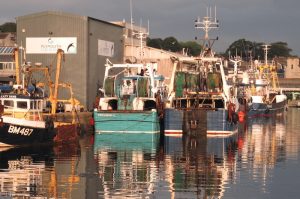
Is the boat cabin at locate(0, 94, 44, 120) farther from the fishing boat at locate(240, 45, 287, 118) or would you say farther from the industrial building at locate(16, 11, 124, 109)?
the fishing boat at locate(240, 45, 287, 118)

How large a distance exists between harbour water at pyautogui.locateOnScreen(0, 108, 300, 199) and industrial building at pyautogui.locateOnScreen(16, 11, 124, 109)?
1146cm

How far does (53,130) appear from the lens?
120ft

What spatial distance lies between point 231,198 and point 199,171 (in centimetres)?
593

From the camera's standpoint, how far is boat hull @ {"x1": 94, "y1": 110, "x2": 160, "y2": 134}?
1658 inches

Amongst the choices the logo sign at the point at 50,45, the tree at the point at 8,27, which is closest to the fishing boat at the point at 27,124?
the logo sign at the point at 50,45

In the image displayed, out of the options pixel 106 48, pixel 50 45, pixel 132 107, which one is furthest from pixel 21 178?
pixel 106 48

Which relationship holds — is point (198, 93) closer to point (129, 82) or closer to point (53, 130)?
point (129, 82)

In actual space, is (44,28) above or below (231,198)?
above

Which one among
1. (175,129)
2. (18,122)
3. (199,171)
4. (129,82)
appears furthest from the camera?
(129,82)

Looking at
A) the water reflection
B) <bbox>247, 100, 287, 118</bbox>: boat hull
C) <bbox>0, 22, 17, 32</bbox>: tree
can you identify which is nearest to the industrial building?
the water reflection

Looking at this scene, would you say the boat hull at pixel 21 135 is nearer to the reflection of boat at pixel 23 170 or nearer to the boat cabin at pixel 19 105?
Result: the reflection of boat at pixel 23 170

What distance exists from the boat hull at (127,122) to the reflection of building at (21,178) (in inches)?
549

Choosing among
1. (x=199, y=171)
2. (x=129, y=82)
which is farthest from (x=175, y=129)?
(x=199, y=171)

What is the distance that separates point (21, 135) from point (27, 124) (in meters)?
0.66
